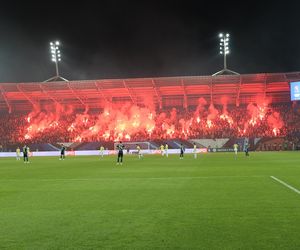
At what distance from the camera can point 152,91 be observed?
7100cm

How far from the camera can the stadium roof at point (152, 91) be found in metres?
65.8

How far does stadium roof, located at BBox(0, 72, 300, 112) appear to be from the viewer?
2589 inches

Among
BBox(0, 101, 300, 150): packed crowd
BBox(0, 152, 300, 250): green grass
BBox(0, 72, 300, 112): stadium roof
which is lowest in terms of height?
BBox(0, 152, 300, 250): green grass

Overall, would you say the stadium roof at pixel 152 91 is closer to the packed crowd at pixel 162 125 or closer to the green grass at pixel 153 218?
the packed crowd at pixel 162 125

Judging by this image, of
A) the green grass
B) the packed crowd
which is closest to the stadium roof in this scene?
the packed crowd

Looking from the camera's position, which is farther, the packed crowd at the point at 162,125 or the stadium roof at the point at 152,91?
the packed crowd at the point at 162,125

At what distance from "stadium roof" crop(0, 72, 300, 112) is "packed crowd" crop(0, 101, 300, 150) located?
6.93ft

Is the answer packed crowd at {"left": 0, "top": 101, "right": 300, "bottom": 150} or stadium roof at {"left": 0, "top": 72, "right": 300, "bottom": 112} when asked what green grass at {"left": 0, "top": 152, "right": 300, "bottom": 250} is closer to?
stadium roof at {"left": 0, "top": 72, "right": 300, "bottom": 112}

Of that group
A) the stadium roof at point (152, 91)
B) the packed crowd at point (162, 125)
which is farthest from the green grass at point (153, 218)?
the packed crowd at point (162, 125)

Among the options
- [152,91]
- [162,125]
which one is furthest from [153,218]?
[162,125]

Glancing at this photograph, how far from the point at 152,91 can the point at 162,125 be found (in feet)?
20.5

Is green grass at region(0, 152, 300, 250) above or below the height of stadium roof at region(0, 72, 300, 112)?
below

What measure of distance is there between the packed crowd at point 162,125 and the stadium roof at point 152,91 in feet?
6.93

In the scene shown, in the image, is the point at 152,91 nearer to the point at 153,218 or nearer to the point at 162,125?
the point at 162,125
